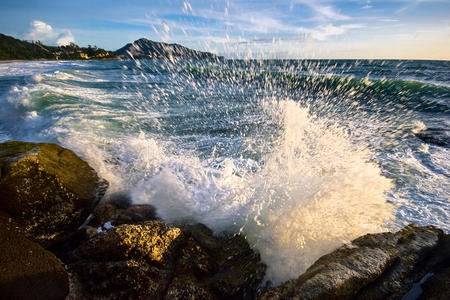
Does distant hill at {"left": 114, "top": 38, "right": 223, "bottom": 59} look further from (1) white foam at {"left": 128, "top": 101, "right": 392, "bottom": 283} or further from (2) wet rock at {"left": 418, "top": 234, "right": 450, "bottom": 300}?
(2) wet rock at {"left": 418, "top": 234, "right": 450, "bottom": 300}

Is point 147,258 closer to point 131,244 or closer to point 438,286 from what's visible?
point 131,244

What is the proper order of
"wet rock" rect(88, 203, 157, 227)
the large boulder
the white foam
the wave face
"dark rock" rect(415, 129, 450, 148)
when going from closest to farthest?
the large boulder → the white foam → "wet rock" rect(88, 203, 157, 227) → the wave face → "dark rock" rect(415, 129, 450, 148)

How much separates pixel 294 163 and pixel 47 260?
382cm

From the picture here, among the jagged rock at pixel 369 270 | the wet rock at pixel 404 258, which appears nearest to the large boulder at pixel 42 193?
the jagged rock at pixel 369 270

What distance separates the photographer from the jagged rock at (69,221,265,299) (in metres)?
2.12

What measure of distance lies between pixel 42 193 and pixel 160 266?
175 centimetres

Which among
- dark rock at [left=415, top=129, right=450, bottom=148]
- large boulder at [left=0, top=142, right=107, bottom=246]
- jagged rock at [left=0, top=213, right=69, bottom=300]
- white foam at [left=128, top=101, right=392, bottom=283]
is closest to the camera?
jagged rock at [left=0, top=213, right=69, bottom=300]

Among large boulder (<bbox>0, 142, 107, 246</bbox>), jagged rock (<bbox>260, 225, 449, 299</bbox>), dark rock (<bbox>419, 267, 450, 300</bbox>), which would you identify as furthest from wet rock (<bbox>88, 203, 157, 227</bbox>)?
dark rock (<bbox>419, 267, 450, 300</bbox>)

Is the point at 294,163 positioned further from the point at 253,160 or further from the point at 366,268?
the point at 366,268

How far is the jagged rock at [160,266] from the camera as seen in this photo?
212cm

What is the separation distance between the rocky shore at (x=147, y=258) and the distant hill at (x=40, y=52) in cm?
8631

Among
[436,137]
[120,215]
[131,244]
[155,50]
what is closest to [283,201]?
[131,244]

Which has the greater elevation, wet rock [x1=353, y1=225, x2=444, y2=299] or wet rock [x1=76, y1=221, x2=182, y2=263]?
wet rock [x1=76, y1=221, x2=182, y2=263]

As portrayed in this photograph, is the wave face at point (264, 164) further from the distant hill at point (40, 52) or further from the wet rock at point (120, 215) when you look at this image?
the distant hill at point (40, 52)
